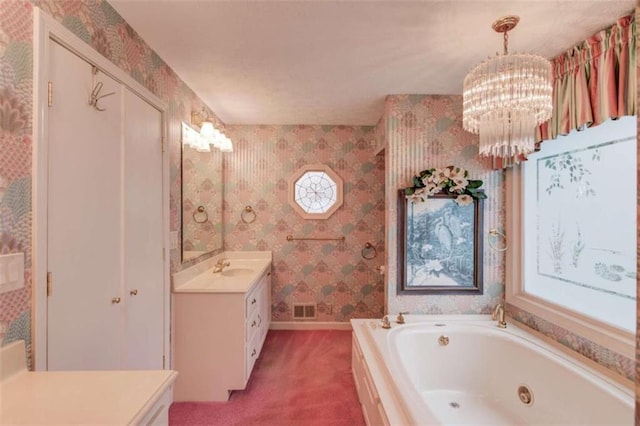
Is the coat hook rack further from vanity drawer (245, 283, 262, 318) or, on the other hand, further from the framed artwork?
the framed artwork

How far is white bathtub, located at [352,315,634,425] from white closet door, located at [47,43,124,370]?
4.66ft

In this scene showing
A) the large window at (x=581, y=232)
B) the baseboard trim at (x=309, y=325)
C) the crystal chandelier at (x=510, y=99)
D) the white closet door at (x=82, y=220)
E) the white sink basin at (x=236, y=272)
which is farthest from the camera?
the baseboard trim at (x=309, y=325)

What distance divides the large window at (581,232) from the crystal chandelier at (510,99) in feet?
2.27

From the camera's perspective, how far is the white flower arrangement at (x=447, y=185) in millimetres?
2260

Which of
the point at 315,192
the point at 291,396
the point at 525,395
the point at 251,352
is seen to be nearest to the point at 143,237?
the point at 251,352

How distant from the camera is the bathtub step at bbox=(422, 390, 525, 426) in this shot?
1764mm

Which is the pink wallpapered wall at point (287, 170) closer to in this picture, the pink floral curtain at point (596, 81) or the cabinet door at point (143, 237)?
the cabinet door at point (143, 237)

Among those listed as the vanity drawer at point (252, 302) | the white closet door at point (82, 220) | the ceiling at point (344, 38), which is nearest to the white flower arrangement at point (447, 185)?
the ceiling at point (344, 38)

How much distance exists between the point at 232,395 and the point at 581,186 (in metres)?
2.87

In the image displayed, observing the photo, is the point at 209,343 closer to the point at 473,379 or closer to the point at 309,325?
the point at 309,325

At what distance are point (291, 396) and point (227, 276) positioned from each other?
46.8 inches

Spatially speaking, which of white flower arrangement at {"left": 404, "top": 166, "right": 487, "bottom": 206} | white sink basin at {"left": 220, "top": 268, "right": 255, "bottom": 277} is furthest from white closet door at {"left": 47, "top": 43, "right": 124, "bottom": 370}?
white flower arrangement at {"left": 404, "top": 166, "right": 487, "bottom": 206}

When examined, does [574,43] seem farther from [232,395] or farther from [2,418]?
[232,395]

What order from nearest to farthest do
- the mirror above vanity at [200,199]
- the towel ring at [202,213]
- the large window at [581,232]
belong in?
the large window at [581,232]
the mirror above vanity at [200,199]
the towel ring at [202,213]
